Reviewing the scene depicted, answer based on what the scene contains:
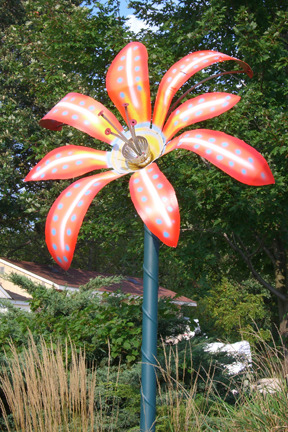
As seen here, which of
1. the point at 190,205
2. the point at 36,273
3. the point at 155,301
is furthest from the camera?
the point at 36,273

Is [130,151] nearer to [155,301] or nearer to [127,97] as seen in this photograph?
[127,97]

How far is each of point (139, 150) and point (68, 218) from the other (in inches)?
31.2

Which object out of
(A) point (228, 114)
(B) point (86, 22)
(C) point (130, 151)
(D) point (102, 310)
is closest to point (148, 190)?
(C) point (130, 151)

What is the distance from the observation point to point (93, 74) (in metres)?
8.27

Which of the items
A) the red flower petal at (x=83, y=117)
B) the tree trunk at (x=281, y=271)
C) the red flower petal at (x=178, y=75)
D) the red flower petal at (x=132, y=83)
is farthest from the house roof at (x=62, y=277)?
the red flower petal at (x=178, y=75)

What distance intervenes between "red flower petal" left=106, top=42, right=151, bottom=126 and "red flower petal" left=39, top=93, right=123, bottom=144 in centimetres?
17

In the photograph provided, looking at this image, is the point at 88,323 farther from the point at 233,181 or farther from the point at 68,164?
the point at 233,181

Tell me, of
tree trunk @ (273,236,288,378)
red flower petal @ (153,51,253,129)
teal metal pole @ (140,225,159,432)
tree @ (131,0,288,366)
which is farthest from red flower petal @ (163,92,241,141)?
tree trunk @ (273,236,288,378)

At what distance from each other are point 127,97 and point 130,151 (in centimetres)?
59

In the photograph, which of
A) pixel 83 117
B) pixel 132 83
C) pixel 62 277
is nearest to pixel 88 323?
pixel 83 117

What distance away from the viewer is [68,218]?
306 cm

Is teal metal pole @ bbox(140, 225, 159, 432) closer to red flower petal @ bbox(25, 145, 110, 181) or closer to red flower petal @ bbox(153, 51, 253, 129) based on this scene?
red flower petal @ bbox(25, 145, 110, 181)

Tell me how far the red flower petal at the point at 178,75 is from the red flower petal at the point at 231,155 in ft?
1.63

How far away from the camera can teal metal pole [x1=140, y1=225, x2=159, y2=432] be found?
307cm
